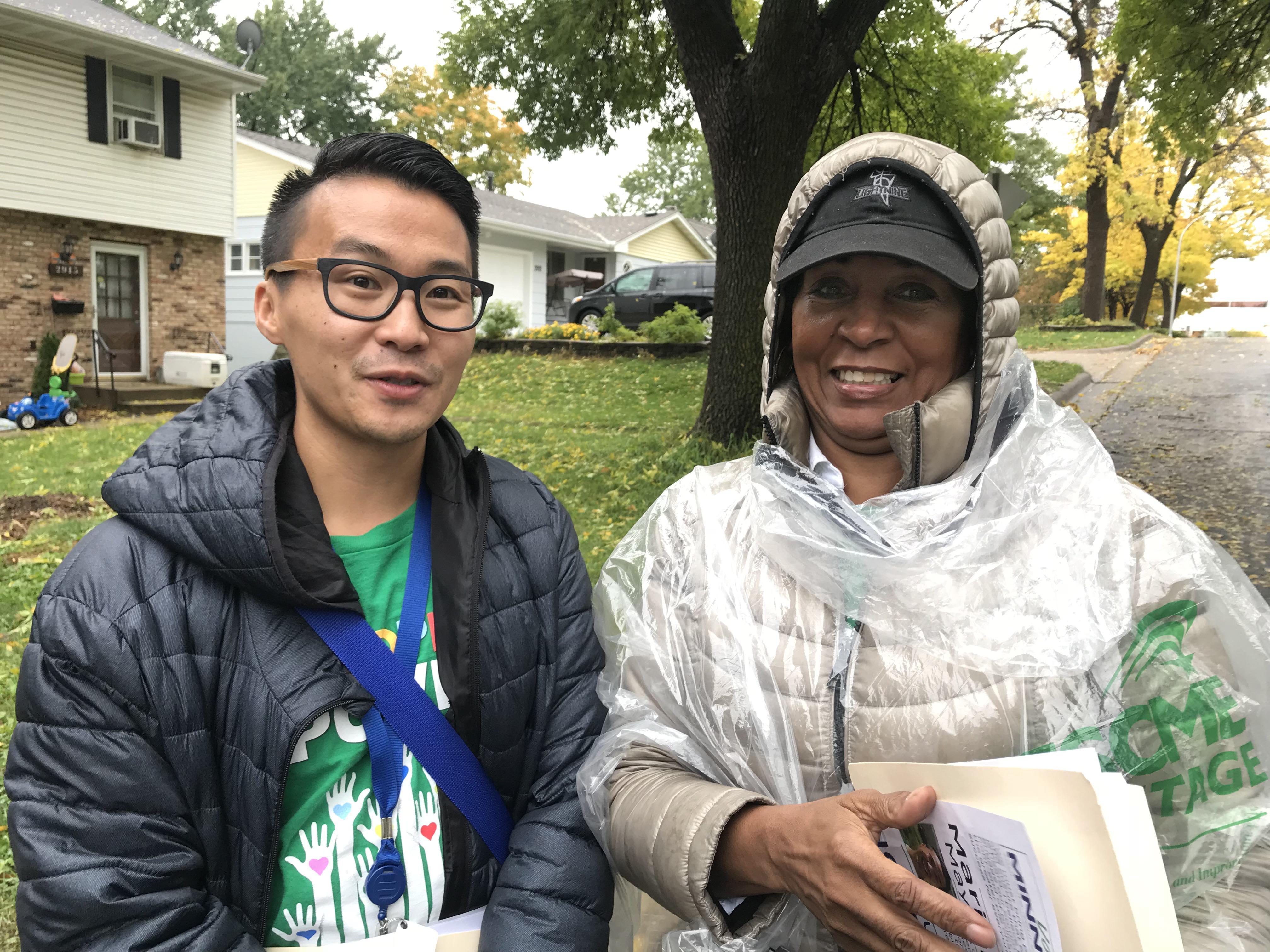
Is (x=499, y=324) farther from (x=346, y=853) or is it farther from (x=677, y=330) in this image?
(x=346, y=853)

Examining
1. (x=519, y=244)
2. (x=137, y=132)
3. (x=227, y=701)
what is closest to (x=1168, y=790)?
(x=227, y=701)

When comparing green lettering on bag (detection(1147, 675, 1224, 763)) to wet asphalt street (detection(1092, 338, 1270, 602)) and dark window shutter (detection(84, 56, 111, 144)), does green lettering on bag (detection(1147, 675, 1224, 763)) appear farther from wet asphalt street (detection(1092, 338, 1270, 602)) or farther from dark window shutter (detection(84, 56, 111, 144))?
dark window shutter (detection(84, 56, 111, 144))

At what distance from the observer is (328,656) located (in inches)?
60.4

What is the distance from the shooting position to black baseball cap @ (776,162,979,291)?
161 centimetres

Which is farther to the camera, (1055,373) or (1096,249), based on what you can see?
(1096,249)

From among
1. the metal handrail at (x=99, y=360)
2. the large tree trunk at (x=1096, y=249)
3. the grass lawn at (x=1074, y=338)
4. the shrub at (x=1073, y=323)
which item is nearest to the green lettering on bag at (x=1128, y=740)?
the metal handrail at (x=99, y=360)

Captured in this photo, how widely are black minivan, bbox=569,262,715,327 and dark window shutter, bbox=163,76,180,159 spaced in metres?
8.55

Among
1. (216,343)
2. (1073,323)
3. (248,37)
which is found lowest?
(216,343)

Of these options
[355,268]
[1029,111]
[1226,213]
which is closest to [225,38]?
[1029,111]

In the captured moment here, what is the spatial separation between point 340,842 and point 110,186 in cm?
1695

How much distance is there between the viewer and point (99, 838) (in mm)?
1356

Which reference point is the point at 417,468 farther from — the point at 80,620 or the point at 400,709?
the point at 80,620

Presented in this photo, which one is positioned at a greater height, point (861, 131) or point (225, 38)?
point (225, 38)

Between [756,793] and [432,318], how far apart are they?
1021 mm
